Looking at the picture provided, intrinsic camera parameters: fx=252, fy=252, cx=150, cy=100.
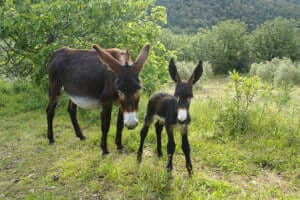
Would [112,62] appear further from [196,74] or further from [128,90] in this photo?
[196,74]

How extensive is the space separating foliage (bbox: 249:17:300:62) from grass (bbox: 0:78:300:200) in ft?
126

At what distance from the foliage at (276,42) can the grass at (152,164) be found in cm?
3845

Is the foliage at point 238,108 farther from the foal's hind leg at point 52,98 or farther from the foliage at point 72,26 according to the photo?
the foal's hind leg at point 52,98

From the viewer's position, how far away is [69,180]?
405 centimetres

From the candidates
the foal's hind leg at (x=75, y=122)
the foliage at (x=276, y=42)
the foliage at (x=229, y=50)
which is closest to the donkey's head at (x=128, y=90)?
the foal's hind leg at (x=75, y=122)

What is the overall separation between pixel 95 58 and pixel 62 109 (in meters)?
3.01

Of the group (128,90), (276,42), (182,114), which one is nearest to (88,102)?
(128,90)

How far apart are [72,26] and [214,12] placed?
79264mm

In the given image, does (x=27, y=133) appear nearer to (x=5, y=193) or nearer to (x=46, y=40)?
(x=5, y=193)

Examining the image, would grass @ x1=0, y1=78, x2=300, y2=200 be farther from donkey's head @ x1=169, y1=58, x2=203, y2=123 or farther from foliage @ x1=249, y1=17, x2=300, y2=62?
foliage @ x1=249, y1=17, x2=300, y2=62

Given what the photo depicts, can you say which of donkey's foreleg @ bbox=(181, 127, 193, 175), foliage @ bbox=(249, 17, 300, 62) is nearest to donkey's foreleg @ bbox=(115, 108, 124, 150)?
donkey's foreleg @ bbox=(181, 127, 193, 175)

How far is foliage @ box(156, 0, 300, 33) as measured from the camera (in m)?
74.1

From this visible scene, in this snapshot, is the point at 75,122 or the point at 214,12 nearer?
the point at 75,122

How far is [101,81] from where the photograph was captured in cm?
459
